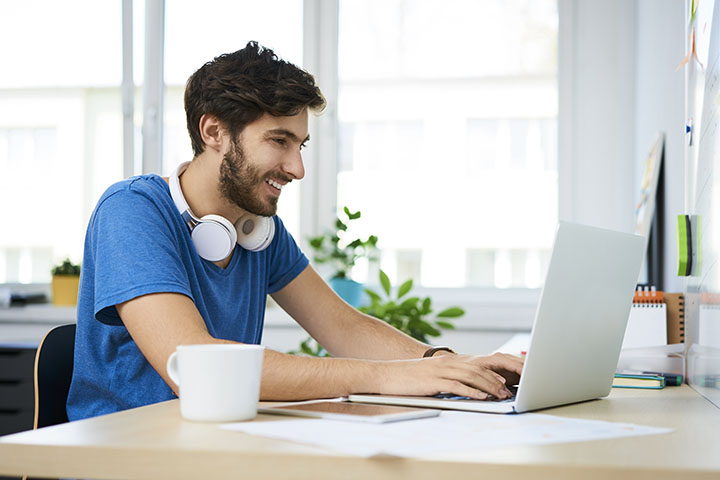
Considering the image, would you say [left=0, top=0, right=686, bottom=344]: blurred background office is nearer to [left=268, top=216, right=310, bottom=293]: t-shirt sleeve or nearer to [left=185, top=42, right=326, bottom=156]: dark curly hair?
[left=268, top=216, right=310, bottom=293]: t-shirt sleeve

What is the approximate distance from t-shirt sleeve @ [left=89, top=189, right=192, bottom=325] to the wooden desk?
1.13ft

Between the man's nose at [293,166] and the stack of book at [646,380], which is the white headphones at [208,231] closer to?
the man's nose at [293,166]

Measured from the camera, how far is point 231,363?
801 mm

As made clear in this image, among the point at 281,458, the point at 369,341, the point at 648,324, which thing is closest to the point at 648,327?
the point at 648,324

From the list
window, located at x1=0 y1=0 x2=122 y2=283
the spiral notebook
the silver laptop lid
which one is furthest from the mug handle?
window, located at x1=0 y1=0 x2=122 y2=283

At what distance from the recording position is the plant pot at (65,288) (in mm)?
3355

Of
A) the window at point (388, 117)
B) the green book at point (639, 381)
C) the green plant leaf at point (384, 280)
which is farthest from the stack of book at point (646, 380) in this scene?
the window at point (388, 117)

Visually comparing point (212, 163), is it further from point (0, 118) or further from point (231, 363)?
point (0, 118)

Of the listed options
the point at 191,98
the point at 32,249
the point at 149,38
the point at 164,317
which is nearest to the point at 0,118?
the point at 32,249

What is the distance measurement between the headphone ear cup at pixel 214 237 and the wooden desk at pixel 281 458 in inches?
23.6

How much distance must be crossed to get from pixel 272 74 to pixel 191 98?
193 millimetres

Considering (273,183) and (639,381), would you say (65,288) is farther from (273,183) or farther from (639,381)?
(639,381)

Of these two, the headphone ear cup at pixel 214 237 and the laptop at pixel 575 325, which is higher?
the headphone ear cup at pixel 214 237

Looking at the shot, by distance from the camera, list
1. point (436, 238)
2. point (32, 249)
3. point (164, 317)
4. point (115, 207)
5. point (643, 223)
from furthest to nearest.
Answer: point (32, 249) → point (436, 238) → point (643, 223) → point (115, 207) → point (164, 317)
